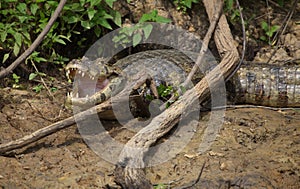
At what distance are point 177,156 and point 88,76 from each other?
4.12 feet

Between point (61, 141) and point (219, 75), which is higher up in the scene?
point (219, 75)

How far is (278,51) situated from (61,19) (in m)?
2.79

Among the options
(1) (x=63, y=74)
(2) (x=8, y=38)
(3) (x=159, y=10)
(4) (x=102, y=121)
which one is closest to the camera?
(4) (x=102, y=121)

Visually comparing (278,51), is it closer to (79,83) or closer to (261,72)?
(261,72)

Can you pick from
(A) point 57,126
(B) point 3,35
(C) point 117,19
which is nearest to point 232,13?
(C) point 117,19

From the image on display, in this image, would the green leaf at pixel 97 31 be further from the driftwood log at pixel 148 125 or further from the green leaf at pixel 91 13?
the driftwood log at pixel 148 125

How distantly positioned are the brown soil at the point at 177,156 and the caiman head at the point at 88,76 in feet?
0.89

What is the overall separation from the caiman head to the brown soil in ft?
0.89

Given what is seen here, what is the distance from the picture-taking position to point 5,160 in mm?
3717

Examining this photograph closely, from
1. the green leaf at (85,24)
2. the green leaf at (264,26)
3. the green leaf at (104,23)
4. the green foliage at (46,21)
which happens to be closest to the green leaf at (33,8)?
A: the green foliage at (46,21)

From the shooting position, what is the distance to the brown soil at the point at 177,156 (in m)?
3.51

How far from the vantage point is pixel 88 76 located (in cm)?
450

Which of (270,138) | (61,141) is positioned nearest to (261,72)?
(270,138)

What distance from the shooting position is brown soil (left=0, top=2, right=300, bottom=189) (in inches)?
138
